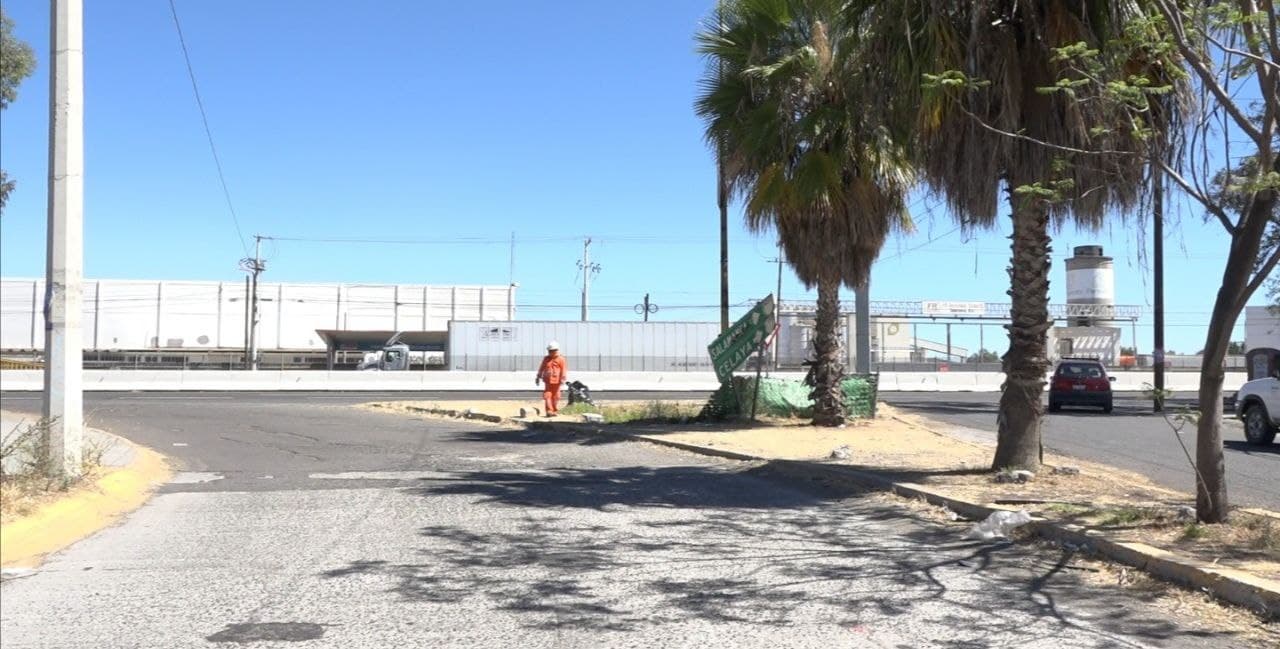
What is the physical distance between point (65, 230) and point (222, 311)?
79770mm

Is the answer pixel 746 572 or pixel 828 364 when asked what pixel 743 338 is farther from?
pixel 746 572

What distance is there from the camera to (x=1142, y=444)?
17.3 meters

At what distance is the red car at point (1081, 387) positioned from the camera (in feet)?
89.6

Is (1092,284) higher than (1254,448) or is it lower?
higher

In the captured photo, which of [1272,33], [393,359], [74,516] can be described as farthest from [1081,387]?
[393,359]

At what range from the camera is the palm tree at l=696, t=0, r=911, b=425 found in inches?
650

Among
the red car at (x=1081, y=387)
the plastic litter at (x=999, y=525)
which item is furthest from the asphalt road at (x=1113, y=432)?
the plastic litter at (x=999, y=525)

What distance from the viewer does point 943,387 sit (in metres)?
43.2

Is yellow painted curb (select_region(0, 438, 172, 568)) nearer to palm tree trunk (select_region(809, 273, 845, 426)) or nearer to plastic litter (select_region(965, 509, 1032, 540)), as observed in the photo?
plastic litter (select_region(965, 509, 1032, 540))

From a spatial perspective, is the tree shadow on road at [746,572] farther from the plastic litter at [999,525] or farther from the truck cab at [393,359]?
the truck cab at [393,359]

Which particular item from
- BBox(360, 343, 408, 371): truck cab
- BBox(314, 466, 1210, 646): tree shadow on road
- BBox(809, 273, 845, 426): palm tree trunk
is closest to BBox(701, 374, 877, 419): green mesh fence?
BBox(809, 273, 845, 426): palm tree trunk

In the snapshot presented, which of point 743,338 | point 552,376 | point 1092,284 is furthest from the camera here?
point 1092,284

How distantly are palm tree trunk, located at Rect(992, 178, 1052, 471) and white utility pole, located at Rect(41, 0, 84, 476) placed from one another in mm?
8946

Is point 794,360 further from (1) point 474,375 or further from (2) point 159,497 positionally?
(2) point 159,497
